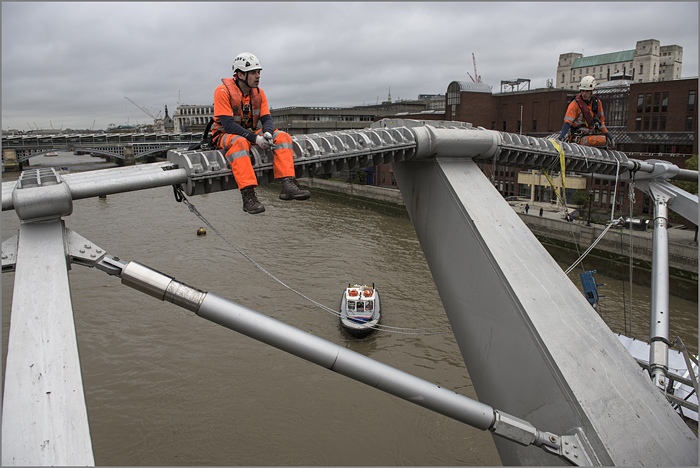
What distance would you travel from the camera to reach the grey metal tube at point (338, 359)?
4094 mm

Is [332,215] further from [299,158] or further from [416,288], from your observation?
[299,158]

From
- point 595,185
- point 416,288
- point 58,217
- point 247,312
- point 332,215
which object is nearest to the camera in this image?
point 247,312

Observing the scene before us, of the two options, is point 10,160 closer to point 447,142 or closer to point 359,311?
point 359,311

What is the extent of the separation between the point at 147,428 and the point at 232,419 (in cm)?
226

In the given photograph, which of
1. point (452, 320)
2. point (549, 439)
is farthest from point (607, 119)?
point (549, 439)

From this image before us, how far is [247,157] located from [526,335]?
3992 mm

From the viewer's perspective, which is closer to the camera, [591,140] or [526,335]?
[526,335]

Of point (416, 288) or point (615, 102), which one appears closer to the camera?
point (416, 288)

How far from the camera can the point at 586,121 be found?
11.1m

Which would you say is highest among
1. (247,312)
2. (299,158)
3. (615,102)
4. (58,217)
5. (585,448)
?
(615,102)

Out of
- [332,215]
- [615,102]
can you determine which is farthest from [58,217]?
[615,102]

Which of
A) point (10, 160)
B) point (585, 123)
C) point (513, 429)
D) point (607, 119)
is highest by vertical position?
point (607, 119)

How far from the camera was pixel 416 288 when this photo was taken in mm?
21891

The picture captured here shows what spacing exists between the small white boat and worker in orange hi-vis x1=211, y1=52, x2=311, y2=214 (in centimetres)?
1112
